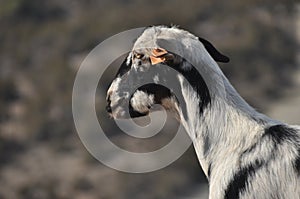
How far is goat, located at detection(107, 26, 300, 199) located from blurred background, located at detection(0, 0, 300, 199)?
776 cm

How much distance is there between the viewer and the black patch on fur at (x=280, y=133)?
5241 millimetres

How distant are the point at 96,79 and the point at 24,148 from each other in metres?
1.95

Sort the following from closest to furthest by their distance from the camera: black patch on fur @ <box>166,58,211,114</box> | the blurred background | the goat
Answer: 1. the goat
2. black patch on fur @ <box>166,58,211,114</box>
3. the blurred background

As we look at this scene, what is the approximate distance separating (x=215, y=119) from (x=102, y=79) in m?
13.1

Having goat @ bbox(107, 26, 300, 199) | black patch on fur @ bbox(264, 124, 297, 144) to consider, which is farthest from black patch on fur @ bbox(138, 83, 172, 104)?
black patch on fur @ bbox(264, 124, 297, 144)

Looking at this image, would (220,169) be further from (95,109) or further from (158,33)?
(95,109)

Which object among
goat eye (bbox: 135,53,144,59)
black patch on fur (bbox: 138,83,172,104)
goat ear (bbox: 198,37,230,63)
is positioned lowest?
black patch on fur (bbox: 138,83,172,104)

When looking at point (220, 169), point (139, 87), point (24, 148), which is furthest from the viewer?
point (24, 148)

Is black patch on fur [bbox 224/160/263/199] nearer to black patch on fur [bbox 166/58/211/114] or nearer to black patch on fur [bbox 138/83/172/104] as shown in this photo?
black patch on fur [bbox 166/58/211/114]

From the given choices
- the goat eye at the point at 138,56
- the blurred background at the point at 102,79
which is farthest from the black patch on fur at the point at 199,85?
the blurred background at the point at 102,79

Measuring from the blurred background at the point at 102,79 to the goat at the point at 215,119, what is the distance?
→ 7.76 metres

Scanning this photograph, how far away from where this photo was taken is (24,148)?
1738cm

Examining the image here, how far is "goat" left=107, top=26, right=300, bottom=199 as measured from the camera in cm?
517

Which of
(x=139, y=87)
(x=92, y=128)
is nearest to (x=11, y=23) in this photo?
(x=92, y=128)
